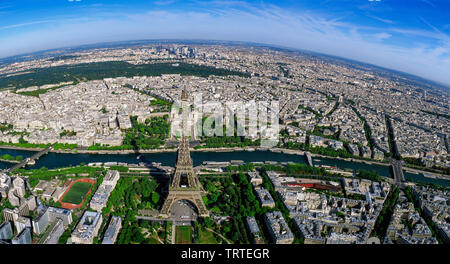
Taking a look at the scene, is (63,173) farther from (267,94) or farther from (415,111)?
(415,111)

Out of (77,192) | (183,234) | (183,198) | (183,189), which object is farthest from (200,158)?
(183,234)

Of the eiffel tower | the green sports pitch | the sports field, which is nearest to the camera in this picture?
the sports field

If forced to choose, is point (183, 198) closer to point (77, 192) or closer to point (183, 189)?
point (183, 189)

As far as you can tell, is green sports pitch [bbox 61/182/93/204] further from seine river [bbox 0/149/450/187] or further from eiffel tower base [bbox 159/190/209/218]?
eiffel tower base [bbox 159/190/209/218]

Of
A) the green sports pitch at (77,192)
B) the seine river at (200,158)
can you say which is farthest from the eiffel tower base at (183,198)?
the seine river at (200,158)

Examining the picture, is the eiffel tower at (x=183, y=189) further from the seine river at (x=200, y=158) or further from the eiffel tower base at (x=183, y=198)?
the seine river at (x=200, y=158)

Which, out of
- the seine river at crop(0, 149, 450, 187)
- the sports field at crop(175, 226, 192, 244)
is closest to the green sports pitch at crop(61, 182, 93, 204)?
the seine river at crop(0, 149, 450, 187)

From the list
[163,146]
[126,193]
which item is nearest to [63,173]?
[126,193]
